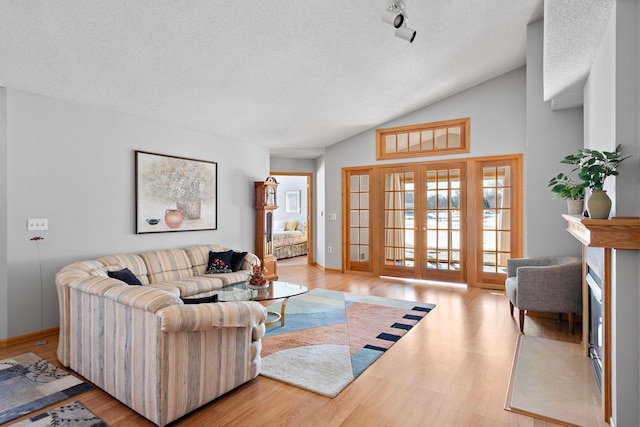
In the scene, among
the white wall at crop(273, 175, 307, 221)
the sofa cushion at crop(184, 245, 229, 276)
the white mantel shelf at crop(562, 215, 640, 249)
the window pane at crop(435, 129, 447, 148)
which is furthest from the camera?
the white wall at crop(273, 175, 307, 221)

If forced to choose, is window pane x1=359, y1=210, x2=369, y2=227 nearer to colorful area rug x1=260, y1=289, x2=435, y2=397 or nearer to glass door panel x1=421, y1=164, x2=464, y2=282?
glass door panel x1=421, y1=164, x2=464, y2=282

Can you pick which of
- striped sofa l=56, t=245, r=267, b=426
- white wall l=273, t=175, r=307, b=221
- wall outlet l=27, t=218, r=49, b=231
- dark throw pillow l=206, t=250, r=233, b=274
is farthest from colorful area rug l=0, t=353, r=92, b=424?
white wall l=273, t=175, r=307, b=221

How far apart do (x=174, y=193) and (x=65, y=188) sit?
133cm

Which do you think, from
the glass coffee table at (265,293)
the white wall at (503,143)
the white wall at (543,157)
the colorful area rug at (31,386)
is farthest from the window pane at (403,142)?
the colorful area rug at (31,386)

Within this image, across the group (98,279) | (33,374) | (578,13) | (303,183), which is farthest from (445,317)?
(303,183)

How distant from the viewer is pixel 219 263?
492cm

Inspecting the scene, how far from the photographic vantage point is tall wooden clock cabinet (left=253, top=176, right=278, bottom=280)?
6293 millimetres

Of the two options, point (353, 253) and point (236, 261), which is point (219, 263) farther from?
point (353, 253)

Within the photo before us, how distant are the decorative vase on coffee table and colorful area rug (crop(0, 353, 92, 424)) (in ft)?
11.6

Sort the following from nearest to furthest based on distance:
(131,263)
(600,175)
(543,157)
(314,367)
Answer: (600,175), (314,367), (131,263), (543,157)

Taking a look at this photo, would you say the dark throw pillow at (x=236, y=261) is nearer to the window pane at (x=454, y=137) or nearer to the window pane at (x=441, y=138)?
the window pane at (x=441, y=138)

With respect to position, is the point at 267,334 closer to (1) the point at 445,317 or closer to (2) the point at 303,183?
(1) the point at 445,317

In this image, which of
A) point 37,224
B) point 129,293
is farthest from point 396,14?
point 37,224

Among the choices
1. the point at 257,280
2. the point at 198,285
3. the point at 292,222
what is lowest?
the point at 198,285
